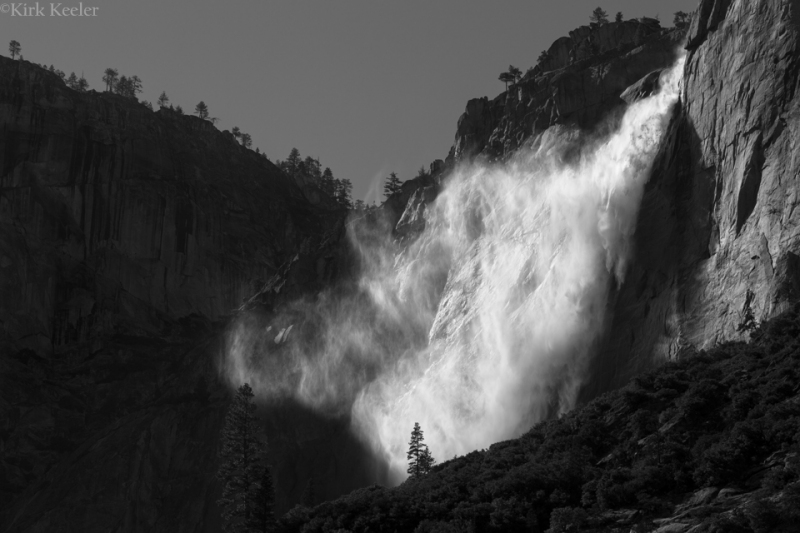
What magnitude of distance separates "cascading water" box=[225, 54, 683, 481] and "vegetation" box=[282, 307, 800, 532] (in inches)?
667

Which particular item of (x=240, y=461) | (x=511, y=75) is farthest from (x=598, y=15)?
(x=240, y=461)

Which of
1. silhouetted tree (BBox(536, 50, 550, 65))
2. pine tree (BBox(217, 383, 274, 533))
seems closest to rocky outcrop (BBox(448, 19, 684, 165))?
silhouetted tree (BBox(536, 50, 550, 65))

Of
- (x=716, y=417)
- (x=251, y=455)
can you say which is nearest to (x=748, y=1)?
Answer: (x=716, y=417)

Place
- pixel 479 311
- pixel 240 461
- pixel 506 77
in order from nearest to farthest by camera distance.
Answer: pixel 240 461
pixel 479 311
pixel 506 77

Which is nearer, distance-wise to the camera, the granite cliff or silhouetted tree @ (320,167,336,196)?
the granite cliff

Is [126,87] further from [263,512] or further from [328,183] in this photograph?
[263,512]

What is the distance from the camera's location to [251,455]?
217ft

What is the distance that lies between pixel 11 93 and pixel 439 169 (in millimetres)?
50445

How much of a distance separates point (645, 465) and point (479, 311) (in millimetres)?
42050

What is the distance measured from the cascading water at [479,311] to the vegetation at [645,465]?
16954 mm

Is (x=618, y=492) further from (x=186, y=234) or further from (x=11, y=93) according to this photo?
(x=11, y=93)

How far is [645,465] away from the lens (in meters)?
46.3

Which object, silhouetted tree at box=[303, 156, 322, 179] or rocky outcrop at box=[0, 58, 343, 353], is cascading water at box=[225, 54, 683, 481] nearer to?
rocky outcrop at box=[0, 58, 343, 353]

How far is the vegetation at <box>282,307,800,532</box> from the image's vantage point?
139 feet
